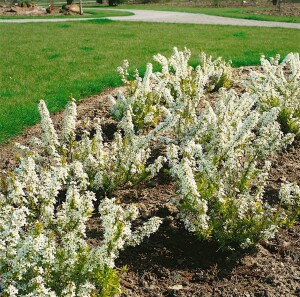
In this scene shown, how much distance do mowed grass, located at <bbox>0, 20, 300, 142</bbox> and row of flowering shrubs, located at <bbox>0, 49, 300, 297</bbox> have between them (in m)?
2.52

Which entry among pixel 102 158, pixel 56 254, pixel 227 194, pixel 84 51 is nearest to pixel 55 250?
pixel 56 254

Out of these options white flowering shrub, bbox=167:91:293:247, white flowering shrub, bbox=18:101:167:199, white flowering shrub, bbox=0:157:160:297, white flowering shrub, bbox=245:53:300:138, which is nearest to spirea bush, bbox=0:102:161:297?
white flowering shrub, bbox=0:157:160:297

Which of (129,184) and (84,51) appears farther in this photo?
(84,51)

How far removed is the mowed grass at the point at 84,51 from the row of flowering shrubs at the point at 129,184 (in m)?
2.52

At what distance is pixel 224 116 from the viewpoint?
4.97m

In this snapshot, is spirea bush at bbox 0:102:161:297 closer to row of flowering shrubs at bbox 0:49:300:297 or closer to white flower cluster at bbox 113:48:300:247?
row of flowering shrubs at bbox 0:49:300:297

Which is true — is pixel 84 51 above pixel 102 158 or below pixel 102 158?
below

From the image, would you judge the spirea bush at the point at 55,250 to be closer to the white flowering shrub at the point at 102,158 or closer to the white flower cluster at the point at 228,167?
the white flower cluster at the point at 228,167

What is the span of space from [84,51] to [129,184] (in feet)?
32.7

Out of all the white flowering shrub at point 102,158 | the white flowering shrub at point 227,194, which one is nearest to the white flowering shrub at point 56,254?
the white flowering shrub at point 227,194

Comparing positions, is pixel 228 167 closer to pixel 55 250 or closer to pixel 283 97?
pixel 55 250

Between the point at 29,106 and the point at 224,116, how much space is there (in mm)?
4215

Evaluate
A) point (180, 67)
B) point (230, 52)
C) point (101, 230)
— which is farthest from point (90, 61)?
point (101, 230)

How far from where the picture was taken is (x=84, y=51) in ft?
45.8
